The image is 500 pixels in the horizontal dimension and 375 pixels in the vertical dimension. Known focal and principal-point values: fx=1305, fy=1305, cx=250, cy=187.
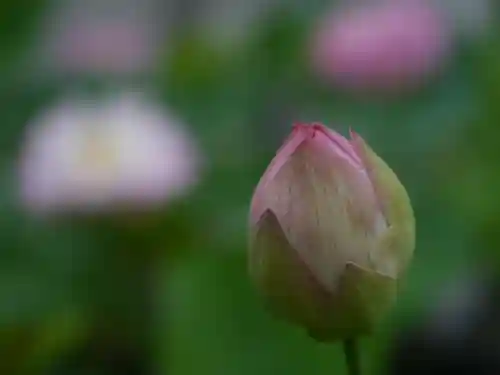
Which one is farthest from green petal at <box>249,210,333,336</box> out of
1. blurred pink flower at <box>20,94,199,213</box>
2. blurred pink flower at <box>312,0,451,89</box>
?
blurred pink flower at <box>312,0,451,89</box>

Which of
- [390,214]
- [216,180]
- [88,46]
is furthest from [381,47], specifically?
[390,214]

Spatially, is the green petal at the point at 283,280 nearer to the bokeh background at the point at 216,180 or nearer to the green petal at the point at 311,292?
the green petal at the point at 311,292

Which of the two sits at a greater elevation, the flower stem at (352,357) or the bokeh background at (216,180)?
the bokeh background at (216,180)

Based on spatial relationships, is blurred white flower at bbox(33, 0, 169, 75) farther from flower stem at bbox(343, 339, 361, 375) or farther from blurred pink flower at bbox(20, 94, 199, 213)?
flower stem at bbox(343, 339, 361, 375)

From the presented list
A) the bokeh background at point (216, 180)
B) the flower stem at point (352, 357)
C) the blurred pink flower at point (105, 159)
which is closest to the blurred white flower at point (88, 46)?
the bokeh background at point (216, 180)

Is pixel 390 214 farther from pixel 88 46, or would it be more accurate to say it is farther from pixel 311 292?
pixel 88 46

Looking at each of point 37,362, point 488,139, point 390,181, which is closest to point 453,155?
point 488,139

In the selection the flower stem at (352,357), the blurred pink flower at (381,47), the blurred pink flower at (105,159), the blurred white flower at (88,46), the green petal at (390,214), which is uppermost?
the blurred white flower at (88,46)
